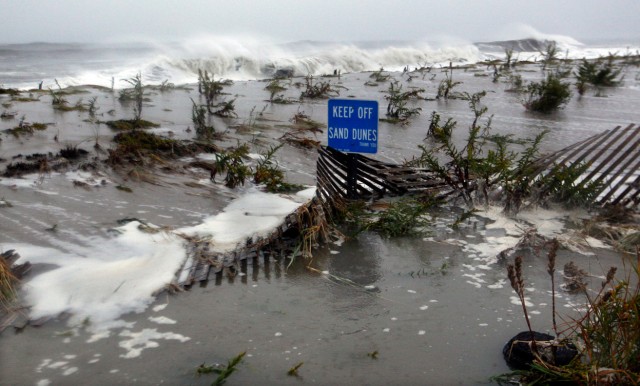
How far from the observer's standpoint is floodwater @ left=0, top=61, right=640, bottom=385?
9.72 feet

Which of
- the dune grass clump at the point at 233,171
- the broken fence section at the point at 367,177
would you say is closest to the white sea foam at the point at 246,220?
the dune grass clump at the point at 233,171

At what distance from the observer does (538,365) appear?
2.76m

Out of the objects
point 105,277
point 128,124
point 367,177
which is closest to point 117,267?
point 105,277

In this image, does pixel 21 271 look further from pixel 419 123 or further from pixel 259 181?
pixel 419 123

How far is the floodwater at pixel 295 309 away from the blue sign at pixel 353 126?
894 millimetres

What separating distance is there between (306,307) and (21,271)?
213 cm

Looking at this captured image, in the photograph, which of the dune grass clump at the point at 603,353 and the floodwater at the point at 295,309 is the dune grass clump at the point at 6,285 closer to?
the floodwater at the point at 295,309

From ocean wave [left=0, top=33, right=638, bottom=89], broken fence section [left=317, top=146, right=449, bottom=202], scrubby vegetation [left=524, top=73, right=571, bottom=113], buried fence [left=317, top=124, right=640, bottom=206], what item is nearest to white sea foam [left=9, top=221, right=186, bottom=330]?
buried fence [left=317, top=124, right=640, bottom=206]

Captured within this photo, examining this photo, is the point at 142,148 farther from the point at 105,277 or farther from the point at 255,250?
the point at 105,277

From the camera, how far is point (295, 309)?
358 cm

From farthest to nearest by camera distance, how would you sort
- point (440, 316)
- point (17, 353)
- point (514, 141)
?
point (514, 141) → point (440, 316) → point (17, 353)

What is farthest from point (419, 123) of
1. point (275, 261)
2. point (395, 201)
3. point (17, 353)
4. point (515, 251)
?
point (17, 353)

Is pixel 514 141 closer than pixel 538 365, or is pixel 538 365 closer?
pixel 538 365

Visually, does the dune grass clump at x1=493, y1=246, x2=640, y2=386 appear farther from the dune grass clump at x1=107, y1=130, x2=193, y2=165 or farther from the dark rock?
the dune grass clump at x1=107, y1=130, x2=193, y2=165
